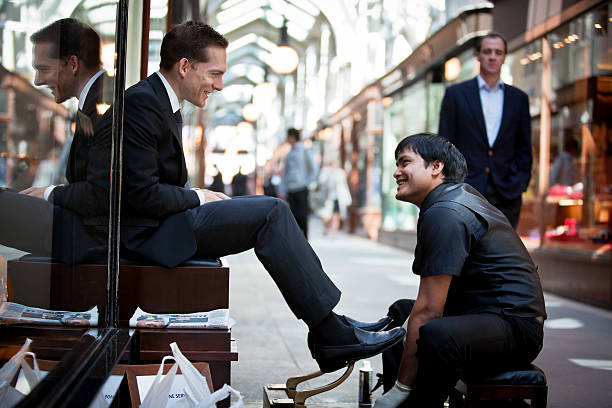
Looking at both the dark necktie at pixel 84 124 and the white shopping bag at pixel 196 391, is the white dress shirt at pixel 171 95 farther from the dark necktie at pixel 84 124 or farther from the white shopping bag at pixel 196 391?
the white shopping bag at pixel 196 391

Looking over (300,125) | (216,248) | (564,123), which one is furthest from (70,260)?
(300,125)

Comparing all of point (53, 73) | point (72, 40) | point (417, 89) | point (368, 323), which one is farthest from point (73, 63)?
point (417, 89)

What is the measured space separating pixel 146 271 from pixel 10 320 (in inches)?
39.1

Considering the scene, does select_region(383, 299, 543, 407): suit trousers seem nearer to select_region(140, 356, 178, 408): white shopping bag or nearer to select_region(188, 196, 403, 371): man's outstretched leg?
select_region(188, 196, 403, 371): man's outstretched leg

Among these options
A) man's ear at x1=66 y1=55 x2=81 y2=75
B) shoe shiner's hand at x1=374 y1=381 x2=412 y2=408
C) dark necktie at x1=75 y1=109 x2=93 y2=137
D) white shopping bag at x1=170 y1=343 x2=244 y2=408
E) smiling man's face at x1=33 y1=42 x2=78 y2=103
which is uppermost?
man's ear at x1=66 y1=55 x2=81 y2=75

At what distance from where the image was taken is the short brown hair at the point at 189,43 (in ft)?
10.5

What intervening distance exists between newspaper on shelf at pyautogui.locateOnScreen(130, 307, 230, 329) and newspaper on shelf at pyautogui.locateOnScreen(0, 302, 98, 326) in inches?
6.4

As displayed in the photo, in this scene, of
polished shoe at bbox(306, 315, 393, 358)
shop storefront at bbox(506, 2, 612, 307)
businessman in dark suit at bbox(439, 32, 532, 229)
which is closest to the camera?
polished shoe at bbox(306, 315, 393, 358)

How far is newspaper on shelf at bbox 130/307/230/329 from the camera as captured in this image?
288 centimetres

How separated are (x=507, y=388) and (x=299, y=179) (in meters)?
8.71

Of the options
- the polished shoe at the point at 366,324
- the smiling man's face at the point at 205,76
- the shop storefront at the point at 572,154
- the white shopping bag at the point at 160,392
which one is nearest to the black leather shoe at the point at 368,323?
the polished shoe at the point at 366,324

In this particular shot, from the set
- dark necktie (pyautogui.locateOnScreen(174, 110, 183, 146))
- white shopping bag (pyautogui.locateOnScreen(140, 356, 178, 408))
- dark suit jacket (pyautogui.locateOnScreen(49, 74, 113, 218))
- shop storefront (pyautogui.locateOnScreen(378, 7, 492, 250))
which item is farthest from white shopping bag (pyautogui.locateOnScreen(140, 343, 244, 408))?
shop storefront (pyautogui.locateOnScreen(378, 7, 492, 250))

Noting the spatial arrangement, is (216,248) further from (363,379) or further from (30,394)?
(30,394)

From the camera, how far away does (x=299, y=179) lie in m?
11.2
